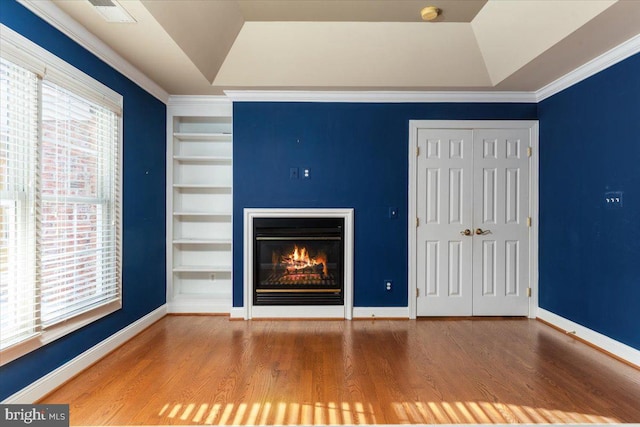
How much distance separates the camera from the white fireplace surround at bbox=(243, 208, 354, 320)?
397cm

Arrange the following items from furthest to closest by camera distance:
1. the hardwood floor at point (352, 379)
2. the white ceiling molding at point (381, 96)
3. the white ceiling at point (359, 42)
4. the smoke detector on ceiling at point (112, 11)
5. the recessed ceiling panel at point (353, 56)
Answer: the white ceiling molding at point (381, 96) → the recessed ceiling panel at point (353, 56) → the white ceiling at point (359, 42) → the smoke detector on ceiling at point (112, 11) → the hardwood floor at point (352, 379)

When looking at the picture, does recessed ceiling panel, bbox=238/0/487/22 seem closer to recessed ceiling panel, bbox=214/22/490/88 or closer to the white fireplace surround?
recessed ceiling panel, bbox=214/22/490/88

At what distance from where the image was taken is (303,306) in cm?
400

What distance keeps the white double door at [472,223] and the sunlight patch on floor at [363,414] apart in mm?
1851

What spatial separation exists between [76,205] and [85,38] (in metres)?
Result: 1.25

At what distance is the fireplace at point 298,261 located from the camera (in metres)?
4.00

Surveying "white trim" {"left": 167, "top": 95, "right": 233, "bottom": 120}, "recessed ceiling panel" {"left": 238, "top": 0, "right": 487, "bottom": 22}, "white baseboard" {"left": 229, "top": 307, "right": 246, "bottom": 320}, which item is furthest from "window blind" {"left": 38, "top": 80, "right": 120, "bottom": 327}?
"recessed ceiling panel" {"left": 238, "top": 0, "right": 487, "bottom": 22}

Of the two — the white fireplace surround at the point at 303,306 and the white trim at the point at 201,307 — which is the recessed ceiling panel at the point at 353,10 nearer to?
the white fireplace surround at the point at 303,306

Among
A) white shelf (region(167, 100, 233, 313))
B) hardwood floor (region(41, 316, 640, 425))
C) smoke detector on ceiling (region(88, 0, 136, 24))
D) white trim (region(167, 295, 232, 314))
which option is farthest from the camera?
white shelf (region(167, 100, 233, 313))

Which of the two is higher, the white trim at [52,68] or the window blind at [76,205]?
the white trim at [52,68]

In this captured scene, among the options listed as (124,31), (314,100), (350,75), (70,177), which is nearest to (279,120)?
(314,100)

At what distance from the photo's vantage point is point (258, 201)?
401 cm
